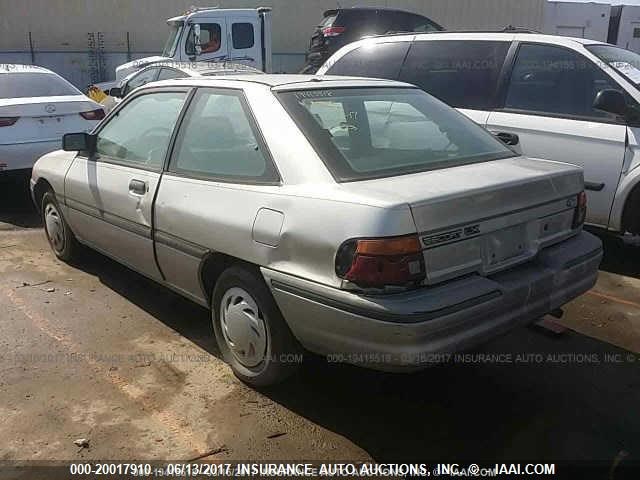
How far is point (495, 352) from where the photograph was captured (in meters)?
3.62

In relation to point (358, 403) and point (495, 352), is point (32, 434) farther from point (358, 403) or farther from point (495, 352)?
point (495, 352)

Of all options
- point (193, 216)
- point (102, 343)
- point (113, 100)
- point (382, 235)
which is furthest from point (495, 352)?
point (113, 100)

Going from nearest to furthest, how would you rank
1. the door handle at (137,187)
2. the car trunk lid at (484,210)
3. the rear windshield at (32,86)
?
the car trunk lid at (484,210) → the door handle at (137,187) → the rear windshield at (32,86)

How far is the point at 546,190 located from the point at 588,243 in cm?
51

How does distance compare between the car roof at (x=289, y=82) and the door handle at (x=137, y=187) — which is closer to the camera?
the car roof at (x=289, y=82)

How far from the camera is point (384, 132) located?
3.33 meters

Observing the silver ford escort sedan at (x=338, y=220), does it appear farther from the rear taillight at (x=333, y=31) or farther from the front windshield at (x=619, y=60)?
the rear taillight at (x=333, y=31)

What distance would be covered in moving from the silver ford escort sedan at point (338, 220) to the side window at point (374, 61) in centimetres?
242

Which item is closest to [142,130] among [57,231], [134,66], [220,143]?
[220,143]

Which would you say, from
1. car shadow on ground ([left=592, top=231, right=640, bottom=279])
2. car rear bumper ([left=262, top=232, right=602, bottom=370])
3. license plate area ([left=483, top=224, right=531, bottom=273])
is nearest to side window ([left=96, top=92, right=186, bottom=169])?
car rear bumper ([left=262, top=232, right=602, bottom=370])

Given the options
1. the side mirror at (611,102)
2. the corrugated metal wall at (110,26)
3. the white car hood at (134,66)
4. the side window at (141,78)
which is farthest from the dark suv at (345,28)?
the corrugated metal wall at (110,26)

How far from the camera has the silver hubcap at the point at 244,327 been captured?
3033mm

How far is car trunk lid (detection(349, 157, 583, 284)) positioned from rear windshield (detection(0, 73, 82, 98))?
6161mm

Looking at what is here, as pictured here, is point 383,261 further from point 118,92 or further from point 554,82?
point 118,92
